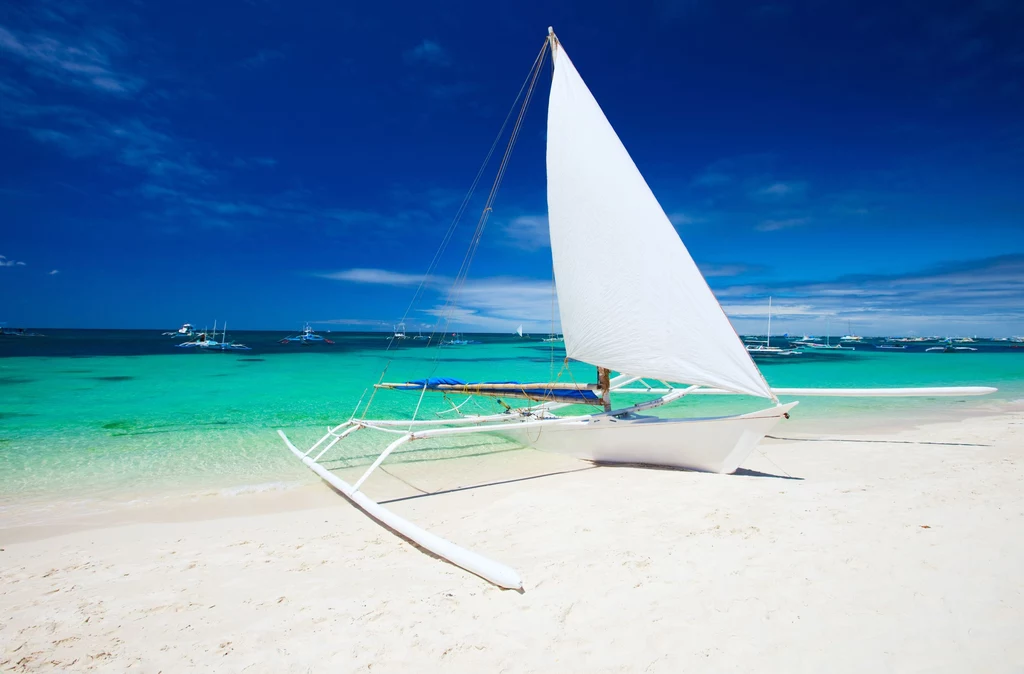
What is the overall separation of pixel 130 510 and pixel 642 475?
7.29m

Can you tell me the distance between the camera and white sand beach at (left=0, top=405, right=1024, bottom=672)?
287 cm

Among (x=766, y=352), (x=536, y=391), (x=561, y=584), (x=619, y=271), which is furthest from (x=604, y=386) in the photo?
(x=766, y=352)

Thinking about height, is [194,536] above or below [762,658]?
below

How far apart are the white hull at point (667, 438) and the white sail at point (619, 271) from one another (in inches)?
28.3

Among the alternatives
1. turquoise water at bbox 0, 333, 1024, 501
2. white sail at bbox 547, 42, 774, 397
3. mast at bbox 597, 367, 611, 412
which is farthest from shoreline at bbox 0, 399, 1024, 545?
white sail at bbox 547, 42, 774, 397

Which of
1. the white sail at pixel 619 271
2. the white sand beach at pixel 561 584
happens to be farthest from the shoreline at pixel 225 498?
the white sail at pixel 619 271

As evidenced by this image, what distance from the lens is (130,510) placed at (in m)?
6.27

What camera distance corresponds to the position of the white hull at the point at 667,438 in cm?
635

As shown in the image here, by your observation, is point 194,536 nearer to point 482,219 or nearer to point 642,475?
point 642,475

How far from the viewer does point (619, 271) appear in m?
6.78

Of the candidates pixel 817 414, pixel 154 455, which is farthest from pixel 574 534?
pixel 817 414

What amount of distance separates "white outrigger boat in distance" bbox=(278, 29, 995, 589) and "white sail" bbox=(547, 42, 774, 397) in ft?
0.05

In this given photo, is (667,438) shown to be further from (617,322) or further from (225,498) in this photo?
(225,498)

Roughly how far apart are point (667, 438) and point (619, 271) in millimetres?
2619
